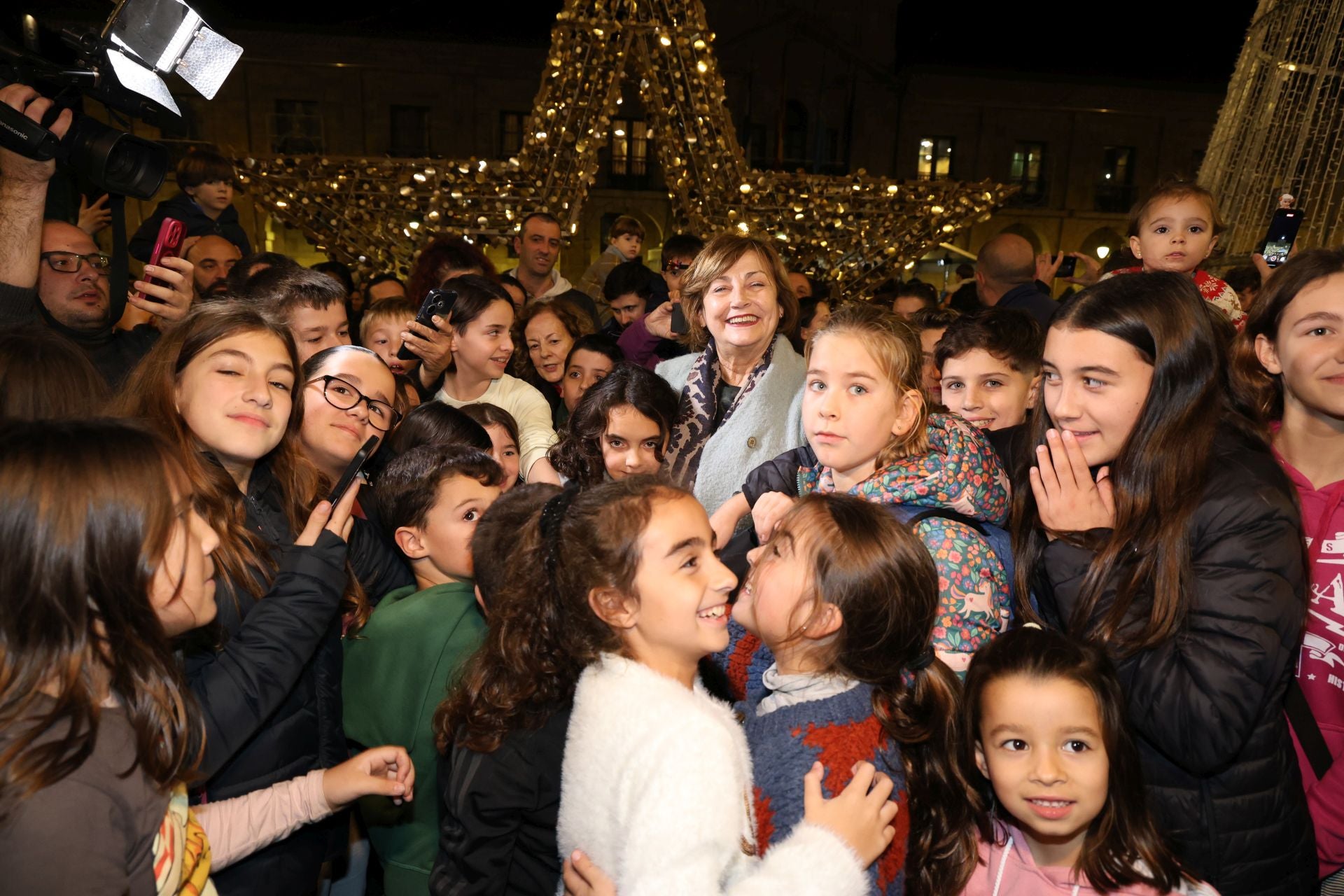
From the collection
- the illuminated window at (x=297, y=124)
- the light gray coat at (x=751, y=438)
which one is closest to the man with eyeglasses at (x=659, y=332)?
the light gray coat at (x=751, y=438)

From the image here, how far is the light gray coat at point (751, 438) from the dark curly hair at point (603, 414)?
0.22 m

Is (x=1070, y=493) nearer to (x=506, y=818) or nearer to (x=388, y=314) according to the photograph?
(x=506, y=818)

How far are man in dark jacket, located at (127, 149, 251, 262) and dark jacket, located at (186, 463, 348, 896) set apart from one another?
372cm

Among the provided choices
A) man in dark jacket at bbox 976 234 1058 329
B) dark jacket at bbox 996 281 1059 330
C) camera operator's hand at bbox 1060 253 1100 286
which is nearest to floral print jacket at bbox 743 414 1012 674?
dark jacket at bbox 996 281 1059 330

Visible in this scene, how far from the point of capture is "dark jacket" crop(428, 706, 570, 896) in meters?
1.74

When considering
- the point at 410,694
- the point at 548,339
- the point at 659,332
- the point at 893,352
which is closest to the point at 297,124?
the point at 548,339

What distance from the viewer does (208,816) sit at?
70.6 inches

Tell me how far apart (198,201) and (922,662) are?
512 centimetres

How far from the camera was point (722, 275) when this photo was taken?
3.18 m

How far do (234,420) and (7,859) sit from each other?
1.14 m

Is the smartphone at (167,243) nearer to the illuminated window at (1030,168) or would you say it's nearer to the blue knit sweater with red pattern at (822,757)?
the blue knit sweater with red pattern at (822,757)

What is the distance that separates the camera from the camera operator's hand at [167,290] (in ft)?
8.91

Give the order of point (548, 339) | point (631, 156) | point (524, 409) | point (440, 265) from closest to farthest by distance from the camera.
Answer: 1. point (524, 409)
2. point (548, 339)
3. point (440, 265)
4. point (631, 156)

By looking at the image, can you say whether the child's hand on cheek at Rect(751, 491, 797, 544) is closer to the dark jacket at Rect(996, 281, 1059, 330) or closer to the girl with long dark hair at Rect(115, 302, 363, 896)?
the girl with long dark hair at Rect(115, 302, 363, 896)
